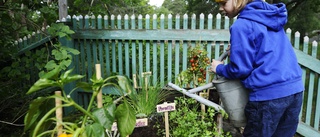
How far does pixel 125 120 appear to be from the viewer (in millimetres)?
1297

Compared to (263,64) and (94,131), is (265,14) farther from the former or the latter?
(94,131)

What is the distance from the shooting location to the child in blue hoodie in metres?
1.79

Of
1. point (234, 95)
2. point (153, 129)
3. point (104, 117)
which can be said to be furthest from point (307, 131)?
point (104, 117)

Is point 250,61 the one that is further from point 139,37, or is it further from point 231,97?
point 139,37

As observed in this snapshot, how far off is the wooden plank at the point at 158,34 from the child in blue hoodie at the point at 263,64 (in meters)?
1.93

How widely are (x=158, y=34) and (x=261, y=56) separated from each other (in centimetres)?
238

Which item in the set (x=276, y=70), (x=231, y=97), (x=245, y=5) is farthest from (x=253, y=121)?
(x=245, y=5)

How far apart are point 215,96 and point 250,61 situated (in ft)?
5.96

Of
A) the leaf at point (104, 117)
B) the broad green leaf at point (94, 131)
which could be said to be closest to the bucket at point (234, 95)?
the leaf at point (104, 117)

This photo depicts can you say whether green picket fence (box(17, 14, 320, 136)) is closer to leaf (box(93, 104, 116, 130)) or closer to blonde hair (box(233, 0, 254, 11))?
blonde hair (box(233, 0, 254, 11))

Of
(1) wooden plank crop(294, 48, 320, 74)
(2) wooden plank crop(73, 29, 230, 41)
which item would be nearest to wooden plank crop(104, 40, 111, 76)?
(2) wooden plank crop(73, 29, 230, 41)

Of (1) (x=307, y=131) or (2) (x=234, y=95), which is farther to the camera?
(1) (x=307, y=131)

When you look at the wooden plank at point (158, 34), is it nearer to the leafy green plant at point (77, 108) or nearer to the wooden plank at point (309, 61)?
the wooden plank at point (309, 61)

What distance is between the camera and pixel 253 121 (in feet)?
6.31
